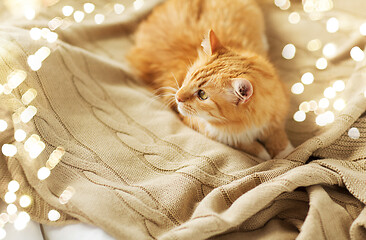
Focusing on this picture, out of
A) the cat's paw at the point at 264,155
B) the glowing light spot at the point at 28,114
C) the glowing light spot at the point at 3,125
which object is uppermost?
the glowing light spot at the point at 28,114

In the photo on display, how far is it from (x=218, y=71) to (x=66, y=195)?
0.70 meters

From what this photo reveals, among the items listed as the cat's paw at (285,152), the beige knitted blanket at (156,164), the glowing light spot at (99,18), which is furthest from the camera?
the glowing light spot at (99,18)

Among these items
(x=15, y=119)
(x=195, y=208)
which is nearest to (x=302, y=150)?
(x=195, y=208)

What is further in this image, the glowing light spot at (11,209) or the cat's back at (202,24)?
the cat's back at (202,24)

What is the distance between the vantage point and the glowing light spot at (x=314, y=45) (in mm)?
1779

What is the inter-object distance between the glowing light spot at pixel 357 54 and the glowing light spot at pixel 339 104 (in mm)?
242

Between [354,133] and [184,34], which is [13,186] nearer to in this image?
[184,34]

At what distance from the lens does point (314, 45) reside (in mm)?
1783

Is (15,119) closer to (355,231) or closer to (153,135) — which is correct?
(153,135)

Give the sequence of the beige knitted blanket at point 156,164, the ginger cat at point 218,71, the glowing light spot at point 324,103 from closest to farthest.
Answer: the beige knitted blanket at point 156,164 < the ginger cat at point 218,71 < the glowing light spot at point 324,103

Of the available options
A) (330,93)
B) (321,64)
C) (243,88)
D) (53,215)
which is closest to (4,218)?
(53,215)

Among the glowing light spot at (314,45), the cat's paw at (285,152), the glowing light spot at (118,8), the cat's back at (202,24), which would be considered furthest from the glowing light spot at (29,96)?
the glowing light spot at (314,45)

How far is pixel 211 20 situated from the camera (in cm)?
167

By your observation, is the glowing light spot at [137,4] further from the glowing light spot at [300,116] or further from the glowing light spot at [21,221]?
the glowing light spot at [21,221]
